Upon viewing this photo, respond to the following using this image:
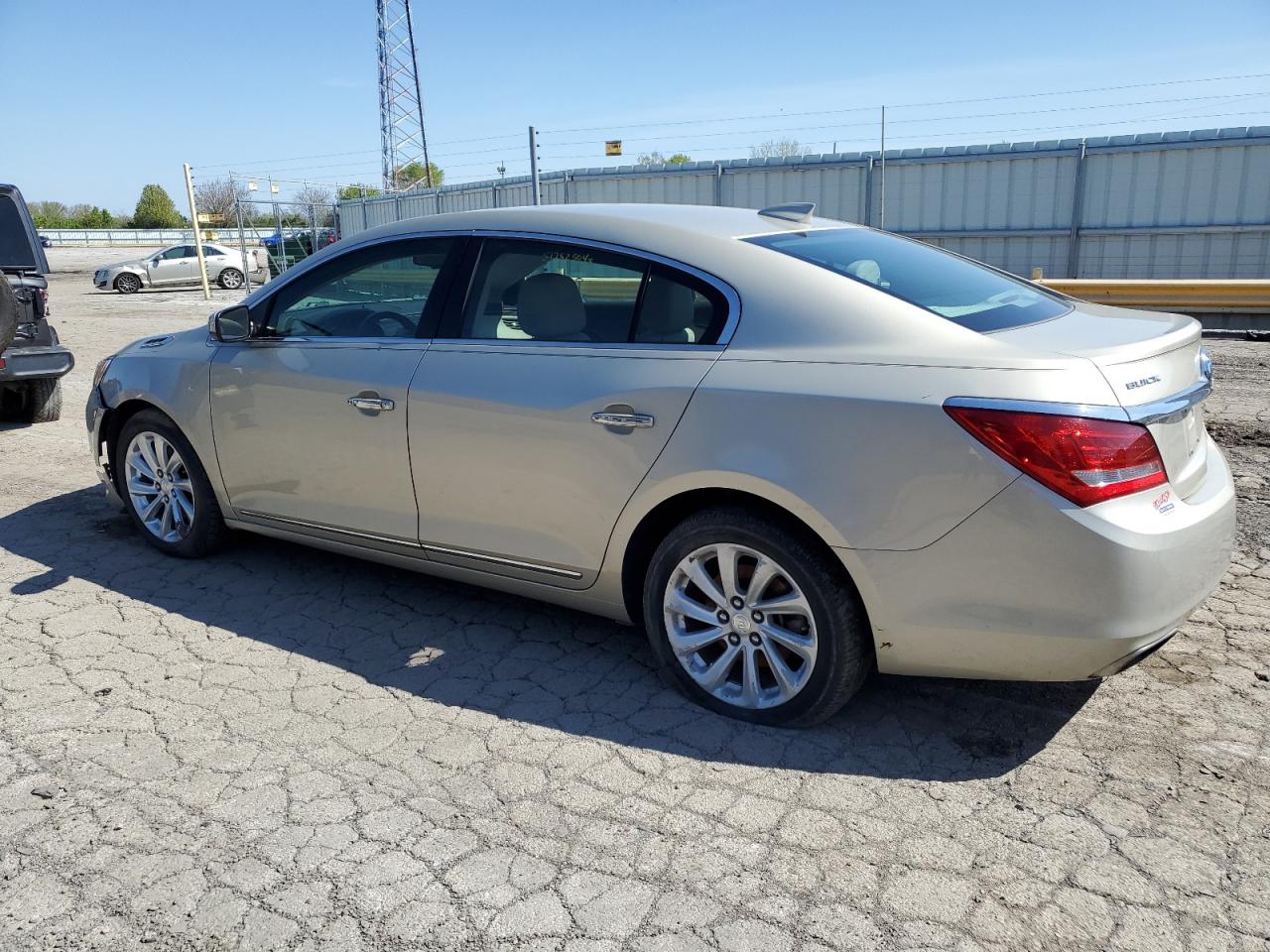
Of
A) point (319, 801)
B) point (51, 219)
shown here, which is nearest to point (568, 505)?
point (319, 801)

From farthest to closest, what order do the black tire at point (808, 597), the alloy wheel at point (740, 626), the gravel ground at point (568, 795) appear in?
the alloy wheel at point (740, 626), the black tire at point (808, 597), the gravel ground at point (568, 795)

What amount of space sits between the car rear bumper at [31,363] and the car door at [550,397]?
18.4 feet

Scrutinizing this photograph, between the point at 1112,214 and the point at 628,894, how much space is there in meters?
17.7

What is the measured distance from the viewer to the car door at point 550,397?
3475 mm

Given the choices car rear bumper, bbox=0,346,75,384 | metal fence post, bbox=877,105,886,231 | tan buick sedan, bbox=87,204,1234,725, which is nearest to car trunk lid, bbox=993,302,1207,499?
tan buick sedan, bbox=87,204,1234,725

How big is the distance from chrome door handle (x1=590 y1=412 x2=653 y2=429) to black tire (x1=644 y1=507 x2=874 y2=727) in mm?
348

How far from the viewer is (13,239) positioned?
27.9ft

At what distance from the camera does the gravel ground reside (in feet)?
8.27

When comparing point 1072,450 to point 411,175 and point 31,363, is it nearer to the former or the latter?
point 31,363

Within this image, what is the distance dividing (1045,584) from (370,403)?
2.60 m

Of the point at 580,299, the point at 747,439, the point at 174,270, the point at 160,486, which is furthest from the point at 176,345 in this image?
the point at 174,270

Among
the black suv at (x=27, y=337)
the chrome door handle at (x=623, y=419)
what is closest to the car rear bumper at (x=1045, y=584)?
the chrome door handle at (x=623, y=419)

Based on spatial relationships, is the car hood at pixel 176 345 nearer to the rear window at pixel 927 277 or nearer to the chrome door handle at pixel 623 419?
the chrome door handle at pixel 623 419

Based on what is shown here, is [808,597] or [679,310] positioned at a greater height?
[679,310]
